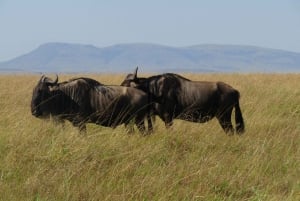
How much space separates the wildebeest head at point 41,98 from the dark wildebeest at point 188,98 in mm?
1631

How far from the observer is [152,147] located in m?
5.92

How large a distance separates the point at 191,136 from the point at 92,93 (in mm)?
2230

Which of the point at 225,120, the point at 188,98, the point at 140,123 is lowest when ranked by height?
the point at 225,120

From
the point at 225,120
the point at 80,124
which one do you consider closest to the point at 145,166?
the point at 80,124

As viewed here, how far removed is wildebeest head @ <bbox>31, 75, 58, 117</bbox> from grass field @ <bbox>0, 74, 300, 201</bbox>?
2.69ft

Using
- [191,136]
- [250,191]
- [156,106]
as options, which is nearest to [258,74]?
[156,106]

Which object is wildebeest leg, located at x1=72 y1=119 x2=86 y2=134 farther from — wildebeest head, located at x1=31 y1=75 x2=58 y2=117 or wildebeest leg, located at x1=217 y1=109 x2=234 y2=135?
wildebeest leg, located at x1=217 y1=109 x2=234 y2=135

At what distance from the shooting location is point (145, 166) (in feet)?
16.8

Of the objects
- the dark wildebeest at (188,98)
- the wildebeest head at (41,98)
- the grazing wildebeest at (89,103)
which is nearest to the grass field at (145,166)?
the wildebeest head at (41,98)

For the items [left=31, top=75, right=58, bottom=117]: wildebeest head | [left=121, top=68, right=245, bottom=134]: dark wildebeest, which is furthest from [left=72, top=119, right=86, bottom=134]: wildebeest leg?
[left=121, top=68, right=245, bottom=134]: dark wildebeest

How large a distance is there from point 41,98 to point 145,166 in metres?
3.42

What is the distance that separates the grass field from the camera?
439 cm

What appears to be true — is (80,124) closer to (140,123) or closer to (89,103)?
(89,103)

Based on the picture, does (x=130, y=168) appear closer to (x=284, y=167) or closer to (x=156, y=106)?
(x=284, y=167)
